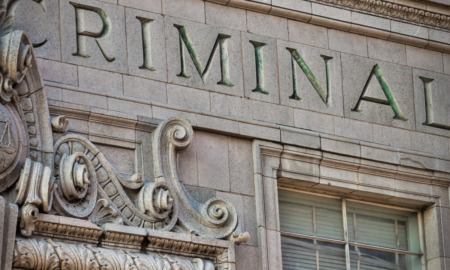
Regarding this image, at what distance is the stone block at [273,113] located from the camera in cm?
2269

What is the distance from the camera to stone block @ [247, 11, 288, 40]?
76.2 feet

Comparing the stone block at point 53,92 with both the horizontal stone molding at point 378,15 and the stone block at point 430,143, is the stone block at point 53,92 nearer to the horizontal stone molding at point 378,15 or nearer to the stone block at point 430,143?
the horizontal stone molding at point 378,15

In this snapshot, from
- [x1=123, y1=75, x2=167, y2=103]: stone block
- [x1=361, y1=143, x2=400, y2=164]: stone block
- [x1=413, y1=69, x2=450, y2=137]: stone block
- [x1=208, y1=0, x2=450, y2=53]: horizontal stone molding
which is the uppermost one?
[x1=208, y1=0, x2=450, y2=53]: horizontal stone molding

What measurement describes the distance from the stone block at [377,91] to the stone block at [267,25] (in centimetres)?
111

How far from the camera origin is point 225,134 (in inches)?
875

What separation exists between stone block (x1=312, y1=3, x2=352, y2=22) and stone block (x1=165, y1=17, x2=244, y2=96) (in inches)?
60.5

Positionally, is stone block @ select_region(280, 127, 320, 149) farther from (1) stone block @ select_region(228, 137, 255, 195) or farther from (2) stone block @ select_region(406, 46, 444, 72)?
(2) stone block @ select_region(406, 46, 444, 72)

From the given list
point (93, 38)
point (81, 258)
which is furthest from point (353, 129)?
point (81, 258)

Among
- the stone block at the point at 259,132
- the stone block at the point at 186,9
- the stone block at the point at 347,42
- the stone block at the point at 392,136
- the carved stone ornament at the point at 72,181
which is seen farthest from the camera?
the stone block at the point at 347,42


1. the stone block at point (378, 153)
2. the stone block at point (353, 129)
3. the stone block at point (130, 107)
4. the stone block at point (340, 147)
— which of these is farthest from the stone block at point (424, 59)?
the stone block at point (130, 107)

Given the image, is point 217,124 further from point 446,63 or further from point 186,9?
point 446,63

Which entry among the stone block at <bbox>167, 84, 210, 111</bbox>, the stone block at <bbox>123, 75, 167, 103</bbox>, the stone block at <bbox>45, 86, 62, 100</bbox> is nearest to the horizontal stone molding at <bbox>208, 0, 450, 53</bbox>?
the stone block at <bbox>167, 84, 210, 111</bbox>

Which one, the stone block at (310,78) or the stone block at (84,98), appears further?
the stone block at (310,78)

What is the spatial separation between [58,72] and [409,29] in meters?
6.27
